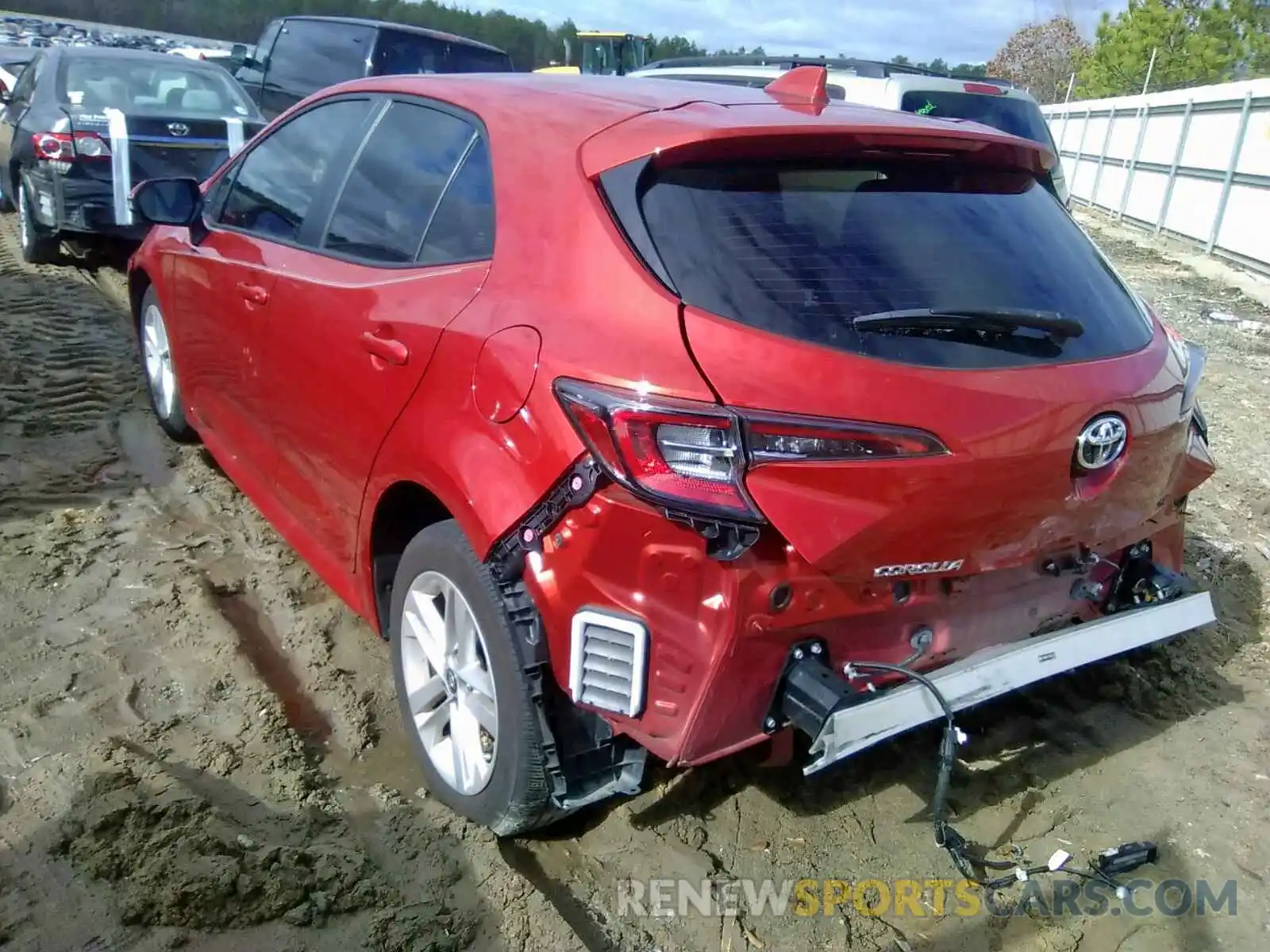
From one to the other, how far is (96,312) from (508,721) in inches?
240

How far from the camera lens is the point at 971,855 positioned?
2670 millimetres

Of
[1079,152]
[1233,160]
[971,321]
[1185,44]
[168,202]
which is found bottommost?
[1079,152]

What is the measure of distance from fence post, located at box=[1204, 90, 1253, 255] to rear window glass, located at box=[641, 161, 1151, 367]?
1323 centimetres

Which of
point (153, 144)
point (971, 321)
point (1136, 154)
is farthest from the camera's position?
point (1136, 154)

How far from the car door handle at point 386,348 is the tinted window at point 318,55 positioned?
9.53 m

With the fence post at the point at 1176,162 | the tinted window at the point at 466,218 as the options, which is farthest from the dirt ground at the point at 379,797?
the fence post at the point at 1176,162

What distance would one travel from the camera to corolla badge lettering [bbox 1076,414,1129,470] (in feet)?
7.44

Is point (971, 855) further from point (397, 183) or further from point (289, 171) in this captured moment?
point (289, 171)

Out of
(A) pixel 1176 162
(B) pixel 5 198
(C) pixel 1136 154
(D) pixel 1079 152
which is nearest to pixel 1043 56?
(D) pixel 1079 152

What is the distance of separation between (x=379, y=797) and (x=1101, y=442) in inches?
→ 80.9

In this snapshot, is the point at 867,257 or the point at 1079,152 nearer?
the point at 867,257

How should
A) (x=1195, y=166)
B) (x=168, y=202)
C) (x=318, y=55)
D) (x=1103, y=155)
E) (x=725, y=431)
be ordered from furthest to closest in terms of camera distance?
(x=1103, y=155) → (x=1195, y=166) → (x=318, y=55) → (x=168, y=202) → (x=725, y=431)

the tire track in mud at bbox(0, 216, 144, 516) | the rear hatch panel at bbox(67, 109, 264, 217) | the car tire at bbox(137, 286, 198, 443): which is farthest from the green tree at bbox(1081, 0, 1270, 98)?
the car tire at bbox(137, 286, 198, 443)

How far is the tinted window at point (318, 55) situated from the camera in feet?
37.2
